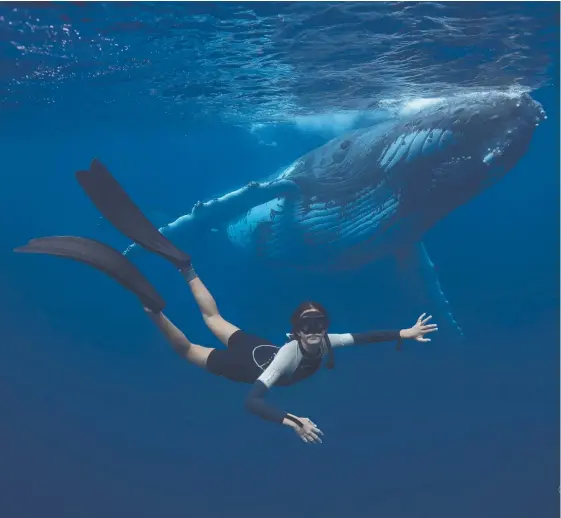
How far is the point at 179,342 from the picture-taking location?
24.8 ft

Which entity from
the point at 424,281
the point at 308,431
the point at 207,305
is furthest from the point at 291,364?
the point at 424,281

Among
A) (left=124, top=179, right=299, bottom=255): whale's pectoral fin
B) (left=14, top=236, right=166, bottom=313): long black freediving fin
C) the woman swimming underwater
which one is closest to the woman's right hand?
the woman swimming underwater

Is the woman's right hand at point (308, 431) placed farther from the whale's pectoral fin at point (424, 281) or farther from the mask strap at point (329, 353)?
the whale's pectoral fin at point (424, 281)

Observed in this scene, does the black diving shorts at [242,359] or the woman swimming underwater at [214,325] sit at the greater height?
the woman swimming underwater at [214,325]

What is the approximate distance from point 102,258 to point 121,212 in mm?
1072

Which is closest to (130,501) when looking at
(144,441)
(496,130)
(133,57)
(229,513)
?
(144,441)

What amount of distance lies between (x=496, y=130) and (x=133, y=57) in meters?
6.50

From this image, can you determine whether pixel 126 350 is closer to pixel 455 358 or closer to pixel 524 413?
pixel 455 358

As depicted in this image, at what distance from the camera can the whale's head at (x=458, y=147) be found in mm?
9812

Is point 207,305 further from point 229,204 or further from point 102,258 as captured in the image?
point 229,204

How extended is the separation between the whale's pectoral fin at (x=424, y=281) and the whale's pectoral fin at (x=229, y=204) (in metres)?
3.04

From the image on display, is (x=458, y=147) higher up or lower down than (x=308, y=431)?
higher up

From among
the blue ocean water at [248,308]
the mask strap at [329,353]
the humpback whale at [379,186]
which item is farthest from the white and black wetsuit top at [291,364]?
the blue ocean water at [248,308]

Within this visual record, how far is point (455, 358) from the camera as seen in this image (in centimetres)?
1602
